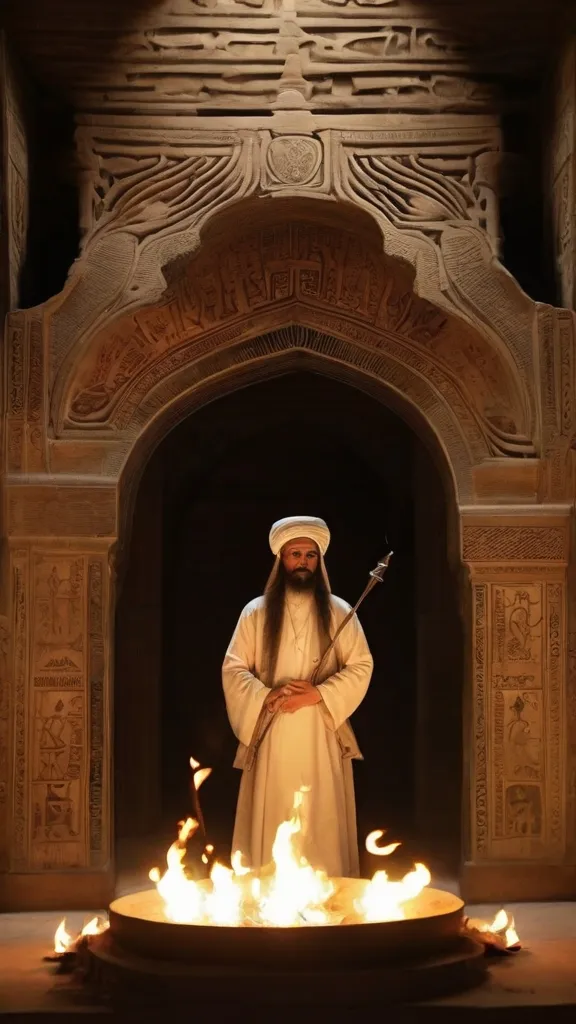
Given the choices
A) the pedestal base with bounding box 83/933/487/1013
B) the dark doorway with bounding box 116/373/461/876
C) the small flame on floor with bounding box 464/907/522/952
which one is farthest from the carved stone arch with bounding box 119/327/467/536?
the pedestal base with bounding box 83/933/487/1013

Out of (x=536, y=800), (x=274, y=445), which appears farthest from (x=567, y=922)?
(x=274, y=445)

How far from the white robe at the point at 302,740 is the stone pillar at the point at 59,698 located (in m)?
1.07

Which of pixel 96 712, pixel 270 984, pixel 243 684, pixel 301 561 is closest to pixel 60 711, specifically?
pixel 96 712

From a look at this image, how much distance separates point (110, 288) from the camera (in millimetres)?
8367

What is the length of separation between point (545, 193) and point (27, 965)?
211 inches

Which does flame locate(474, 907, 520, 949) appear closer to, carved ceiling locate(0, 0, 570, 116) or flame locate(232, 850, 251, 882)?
flame locate(232, 850, 251, 882)

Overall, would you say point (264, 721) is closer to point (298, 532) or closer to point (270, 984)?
point (298, 532)

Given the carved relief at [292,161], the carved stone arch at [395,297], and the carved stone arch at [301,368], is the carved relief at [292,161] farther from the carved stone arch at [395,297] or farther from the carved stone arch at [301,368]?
the carved stone arch at [301,368]

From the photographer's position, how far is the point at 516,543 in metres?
A: 8.32

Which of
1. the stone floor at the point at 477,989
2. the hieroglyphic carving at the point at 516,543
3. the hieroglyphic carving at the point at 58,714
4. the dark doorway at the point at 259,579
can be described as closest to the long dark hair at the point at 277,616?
the hieroglyphic carving at the point at 516,543

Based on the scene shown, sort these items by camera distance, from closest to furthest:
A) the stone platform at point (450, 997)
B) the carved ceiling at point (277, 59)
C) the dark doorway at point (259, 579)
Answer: the stone platform at point (450, 997) < the carved ceiling at point (277, 59) < the dark doorway at point (259, 579)

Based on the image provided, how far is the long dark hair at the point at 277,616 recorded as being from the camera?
7.48 meters

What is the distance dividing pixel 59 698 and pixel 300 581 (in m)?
1.65

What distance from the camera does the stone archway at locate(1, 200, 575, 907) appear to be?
8172 mm
